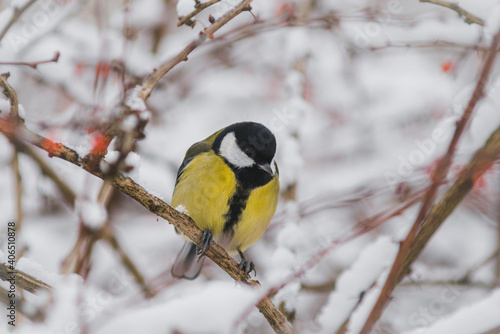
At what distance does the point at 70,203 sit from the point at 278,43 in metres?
2.76

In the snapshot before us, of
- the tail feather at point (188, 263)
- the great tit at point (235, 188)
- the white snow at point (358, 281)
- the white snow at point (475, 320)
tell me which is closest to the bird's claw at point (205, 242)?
the great tit at point (235, 188)

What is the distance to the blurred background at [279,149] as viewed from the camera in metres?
1.37

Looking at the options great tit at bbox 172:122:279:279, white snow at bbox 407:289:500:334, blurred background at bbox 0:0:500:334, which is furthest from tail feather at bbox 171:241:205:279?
white snow at bbox 407:289:500:334

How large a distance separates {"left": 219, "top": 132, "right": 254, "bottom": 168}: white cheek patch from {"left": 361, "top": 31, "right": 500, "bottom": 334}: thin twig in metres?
1.53

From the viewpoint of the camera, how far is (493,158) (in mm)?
855

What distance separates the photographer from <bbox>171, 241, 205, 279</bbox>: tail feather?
3117 millimetres

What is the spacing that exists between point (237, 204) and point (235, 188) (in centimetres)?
9

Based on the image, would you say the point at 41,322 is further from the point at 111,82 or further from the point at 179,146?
the point at 179,146

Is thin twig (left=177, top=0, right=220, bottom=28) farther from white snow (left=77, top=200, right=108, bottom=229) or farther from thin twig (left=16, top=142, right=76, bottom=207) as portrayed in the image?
thin twig (left=16, top=142, right=76, bottom=207)

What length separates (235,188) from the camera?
2.62 meters

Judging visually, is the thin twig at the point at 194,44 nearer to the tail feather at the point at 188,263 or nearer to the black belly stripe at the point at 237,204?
the black belly stripe at the point at 237,204

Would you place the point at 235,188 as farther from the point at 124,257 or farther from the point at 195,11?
the point at 195,11

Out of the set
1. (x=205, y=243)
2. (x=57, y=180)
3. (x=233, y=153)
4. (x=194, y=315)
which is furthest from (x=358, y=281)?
(x=57, y=180)

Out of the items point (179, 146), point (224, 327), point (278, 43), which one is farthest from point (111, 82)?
point (224, 327)
